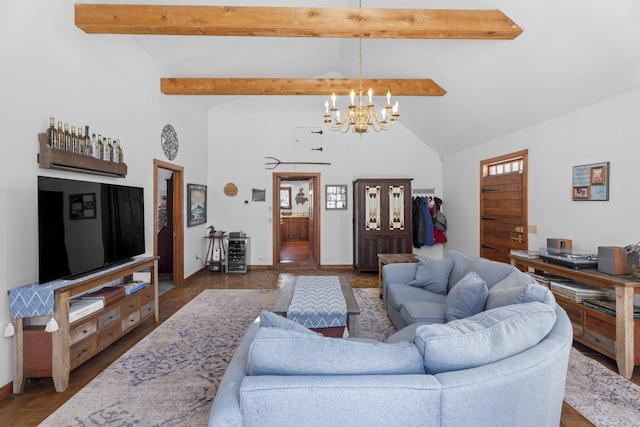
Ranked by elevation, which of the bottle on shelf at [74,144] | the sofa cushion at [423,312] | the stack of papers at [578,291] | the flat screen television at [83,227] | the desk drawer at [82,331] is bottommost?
the desk drawer at [82,331]

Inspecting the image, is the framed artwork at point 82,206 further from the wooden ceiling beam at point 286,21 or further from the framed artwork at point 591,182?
the framed artwork at point 591,182

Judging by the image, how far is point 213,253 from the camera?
6.38 m

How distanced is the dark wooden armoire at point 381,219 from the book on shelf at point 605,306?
11.2 ft

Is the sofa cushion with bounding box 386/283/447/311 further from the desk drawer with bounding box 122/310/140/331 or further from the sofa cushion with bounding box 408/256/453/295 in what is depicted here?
the desk drawer with bounding box 122/310/140/331

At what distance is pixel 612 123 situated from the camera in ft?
10.1

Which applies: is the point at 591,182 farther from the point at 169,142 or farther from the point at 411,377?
the point at 169,142

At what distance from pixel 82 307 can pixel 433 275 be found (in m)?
3.13

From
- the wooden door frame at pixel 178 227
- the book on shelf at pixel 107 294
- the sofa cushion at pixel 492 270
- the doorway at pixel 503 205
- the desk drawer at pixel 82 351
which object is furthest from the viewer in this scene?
the wooden door frame at pixel 178 227

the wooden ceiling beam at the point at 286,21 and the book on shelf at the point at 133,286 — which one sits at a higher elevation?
the wooden ceiling beam at the point at 286,21

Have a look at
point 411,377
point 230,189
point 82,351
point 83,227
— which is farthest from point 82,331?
point 230,189

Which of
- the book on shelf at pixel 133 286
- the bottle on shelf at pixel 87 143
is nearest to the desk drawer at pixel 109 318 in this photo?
the book on shelf at pixel 133 286

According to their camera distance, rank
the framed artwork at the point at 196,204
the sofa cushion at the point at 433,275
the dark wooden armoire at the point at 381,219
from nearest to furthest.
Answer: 1. the sofa cushion at the point at 433,275
2. the framed artwork at the point at 196,204
3. the dark wooden armoire at the point at 381,219

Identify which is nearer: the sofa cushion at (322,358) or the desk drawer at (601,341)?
the sofa cushion at (322,358)

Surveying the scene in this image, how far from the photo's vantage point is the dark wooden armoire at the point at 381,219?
20.1 ft
